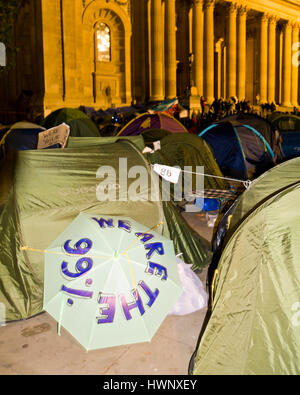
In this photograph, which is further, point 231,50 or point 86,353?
point 231,50

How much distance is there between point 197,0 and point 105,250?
32.2 m

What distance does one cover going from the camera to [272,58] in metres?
41.3

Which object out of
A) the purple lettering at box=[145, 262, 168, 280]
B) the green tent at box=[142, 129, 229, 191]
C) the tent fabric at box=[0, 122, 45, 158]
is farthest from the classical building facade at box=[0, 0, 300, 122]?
the purple lettering at box=[145, 262, 168, 280]

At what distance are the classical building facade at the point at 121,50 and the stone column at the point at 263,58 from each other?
0.33 ft

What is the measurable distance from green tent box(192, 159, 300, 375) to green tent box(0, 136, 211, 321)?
2.23 meters

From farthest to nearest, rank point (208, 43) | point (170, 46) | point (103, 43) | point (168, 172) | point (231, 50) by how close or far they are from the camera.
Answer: point (231, 50) → point (208, 43) → point (170, 46) → point (103, 43) → point (168, 172)

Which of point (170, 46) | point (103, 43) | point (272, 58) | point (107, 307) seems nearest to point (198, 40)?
point (170, 46)

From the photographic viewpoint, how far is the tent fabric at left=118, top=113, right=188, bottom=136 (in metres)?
14.1

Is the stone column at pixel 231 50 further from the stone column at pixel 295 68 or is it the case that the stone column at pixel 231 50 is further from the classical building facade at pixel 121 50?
the stone column at pixel 295 68

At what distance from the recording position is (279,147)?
1453cm

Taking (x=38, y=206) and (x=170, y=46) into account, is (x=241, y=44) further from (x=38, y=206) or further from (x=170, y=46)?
(x=38, y=206)

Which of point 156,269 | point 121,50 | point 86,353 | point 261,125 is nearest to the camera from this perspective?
point 86,353

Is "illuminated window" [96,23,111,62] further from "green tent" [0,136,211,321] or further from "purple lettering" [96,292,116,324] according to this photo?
"purple lettering" [96,292,116,324]

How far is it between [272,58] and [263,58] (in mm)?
1690
